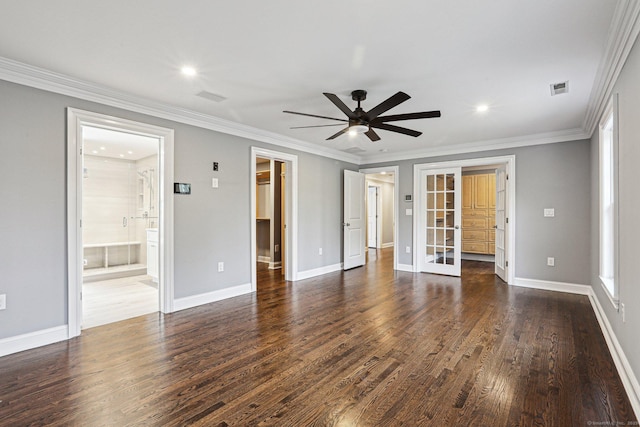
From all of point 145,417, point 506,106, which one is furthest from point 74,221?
point 506,106

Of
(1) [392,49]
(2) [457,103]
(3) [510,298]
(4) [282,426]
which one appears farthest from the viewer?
(3) [510,298]

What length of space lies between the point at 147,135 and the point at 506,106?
4.14 m

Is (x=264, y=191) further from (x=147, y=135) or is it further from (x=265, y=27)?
(x=265, y=27)

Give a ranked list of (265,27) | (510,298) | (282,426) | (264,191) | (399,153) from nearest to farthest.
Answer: (282,426), (265,27), (510,298), (399,153), (264,191)

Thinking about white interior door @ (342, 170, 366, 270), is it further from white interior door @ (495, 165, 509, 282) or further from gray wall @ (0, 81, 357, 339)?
white interior door @ (495, 165, 509, 282)

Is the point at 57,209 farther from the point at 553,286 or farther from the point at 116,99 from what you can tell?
the point at 553,286

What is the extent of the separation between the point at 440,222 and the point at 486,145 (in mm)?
1570

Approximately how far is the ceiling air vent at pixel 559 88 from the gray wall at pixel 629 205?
0.53m

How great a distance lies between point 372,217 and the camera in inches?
412

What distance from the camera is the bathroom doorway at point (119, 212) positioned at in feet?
18.1

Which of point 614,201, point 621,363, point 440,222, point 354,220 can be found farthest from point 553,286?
point 354,220

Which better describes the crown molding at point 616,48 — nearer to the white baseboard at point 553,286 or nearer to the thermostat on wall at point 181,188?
the white baseboard at point 553,286

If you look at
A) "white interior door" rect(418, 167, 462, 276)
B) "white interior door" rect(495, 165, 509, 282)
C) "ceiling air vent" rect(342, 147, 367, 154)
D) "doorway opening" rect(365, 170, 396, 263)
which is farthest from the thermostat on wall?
"doorway opening" rect(365, 170, 396, 263)

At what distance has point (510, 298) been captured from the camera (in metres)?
4.43
